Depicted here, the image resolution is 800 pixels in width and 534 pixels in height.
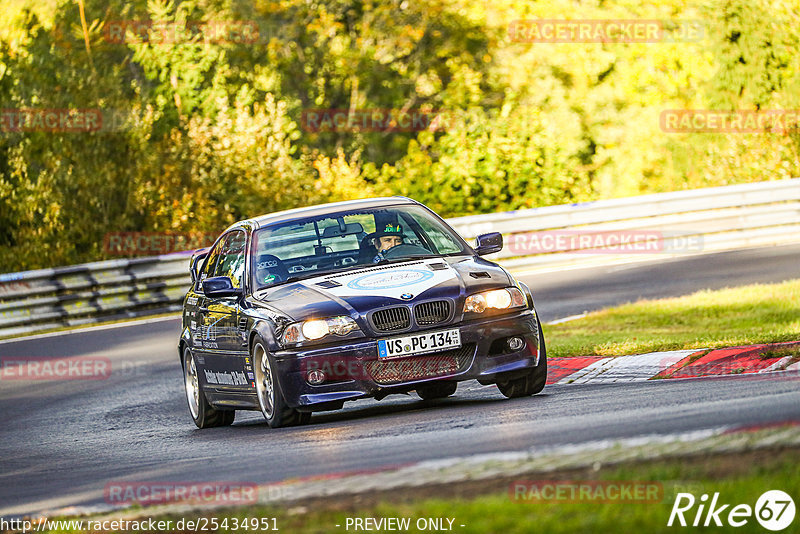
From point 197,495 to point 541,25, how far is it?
35381 mm

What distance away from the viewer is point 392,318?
32.9ft

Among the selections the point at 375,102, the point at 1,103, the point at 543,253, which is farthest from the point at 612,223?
the point at 375,102

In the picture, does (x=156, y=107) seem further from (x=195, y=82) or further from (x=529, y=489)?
(x=529, y=489)

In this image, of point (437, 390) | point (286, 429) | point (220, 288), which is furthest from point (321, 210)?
point (286, 429)

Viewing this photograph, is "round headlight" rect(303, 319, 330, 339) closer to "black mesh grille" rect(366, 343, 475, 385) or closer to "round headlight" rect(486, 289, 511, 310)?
"black mesh grille" rect(366, 343, 475, 385)

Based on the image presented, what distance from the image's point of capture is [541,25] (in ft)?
135

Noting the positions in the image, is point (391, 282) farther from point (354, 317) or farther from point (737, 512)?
point (737, 512)

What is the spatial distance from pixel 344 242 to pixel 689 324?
4.85 metres

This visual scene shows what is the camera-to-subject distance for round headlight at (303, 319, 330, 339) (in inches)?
395

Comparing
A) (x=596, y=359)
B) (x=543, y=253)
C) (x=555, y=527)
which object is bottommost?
(x=543, y=253)

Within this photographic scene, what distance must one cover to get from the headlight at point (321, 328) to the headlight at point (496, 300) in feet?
2.78

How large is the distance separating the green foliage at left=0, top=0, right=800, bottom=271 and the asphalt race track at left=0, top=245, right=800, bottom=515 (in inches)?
Answer: 371

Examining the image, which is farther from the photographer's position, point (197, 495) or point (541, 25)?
point (541, 25)

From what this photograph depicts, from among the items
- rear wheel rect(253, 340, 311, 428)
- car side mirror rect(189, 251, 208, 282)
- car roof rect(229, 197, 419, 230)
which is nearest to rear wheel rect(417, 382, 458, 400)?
rear wheel rect(253, 340, 311, 428)
